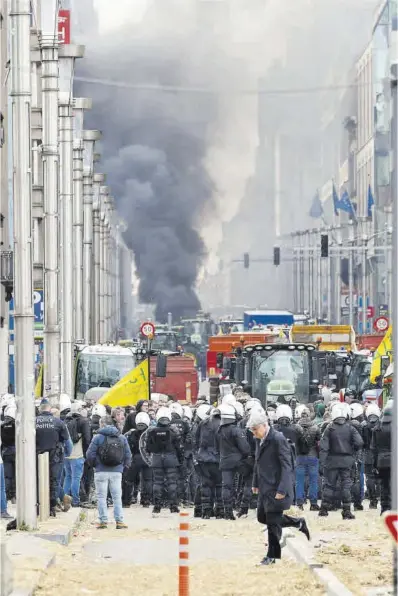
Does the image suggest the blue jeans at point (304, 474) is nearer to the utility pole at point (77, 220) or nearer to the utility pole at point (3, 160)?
the utility pole at point (3, 160)

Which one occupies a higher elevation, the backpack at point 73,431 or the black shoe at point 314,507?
the backpack at point 73,431

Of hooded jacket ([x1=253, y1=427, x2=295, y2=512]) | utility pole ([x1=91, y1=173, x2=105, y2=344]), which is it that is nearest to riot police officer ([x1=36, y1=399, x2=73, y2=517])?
hooded jacket ([x1=253, y1=427, x2=295, y2=512])

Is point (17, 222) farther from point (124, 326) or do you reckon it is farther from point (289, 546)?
point (124, 326)

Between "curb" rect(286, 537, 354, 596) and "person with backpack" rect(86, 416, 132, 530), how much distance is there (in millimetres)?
3128

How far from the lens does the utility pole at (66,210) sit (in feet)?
139

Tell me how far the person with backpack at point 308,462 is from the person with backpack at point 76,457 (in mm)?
3335

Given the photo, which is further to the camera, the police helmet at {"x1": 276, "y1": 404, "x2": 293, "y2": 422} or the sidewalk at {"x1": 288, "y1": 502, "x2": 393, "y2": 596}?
the police helmet at {"x1": 276, "y1": 404, "x2": 293, "y2": 422}

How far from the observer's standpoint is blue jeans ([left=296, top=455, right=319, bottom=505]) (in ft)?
88.9

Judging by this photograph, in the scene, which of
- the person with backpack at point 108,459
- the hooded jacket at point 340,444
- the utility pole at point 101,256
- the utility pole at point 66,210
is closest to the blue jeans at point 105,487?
the person with backpack at point 108,459

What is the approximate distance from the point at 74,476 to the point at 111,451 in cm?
450

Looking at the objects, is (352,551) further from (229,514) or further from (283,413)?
(283,413)

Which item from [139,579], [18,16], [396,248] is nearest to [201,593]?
[139,579]

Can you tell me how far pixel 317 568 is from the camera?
1792 centimetres

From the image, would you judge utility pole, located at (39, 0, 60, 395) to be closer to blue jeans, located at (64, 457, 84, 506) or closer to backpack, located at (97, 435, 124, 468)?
blue jeans, located at (64, 457, 84, 506)
